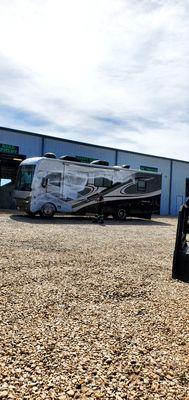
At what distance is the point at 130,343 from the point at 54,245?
256 inches

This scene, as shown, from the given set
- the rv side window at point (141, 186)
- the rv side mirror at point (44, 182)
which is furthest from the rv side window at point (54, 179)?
the rv side window at point (141, 186)

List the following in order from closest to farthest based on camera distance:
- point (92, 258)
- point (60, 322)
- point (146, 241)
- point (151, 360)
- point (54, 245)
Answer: point (151, 360) < point (60, 322) < point (92, 258) < point (54, 245) < point (146, 241)

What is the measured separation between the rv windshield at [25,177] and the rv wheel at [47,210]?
1.16 m

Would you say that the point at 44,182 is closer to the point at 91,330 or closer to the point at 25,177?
the point at 25,177

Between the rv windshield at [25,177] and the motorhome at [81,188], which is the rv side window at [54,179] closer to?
the motorhome at [81,188]

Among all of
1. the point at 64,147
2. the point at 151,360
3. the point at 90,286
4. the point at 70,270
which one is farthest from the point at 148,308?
the point at 64,147

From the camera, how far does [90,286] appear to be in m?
6.25

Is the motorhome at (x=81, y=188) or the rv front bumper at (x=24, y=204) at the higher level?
the motorhome at (x=81, y=188)

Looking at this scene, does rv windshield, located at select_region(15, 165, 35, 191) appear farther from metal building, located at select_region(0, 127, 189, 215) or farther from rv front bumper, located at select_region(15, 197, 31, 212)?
metal building, located at select_region(0, 127, 189, 215)

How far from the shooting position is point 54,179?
20094 mm

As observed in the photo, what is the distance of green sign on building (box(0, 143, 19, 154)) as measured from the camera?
26.9 metres

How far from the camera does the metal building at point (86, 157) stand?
27.4 meters

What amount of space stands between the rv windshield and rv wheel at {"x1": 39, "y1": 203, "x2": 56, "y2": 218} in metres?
1.16

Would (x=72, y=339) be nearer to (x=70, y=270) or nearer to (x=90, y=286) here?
(x=90, y=286)
